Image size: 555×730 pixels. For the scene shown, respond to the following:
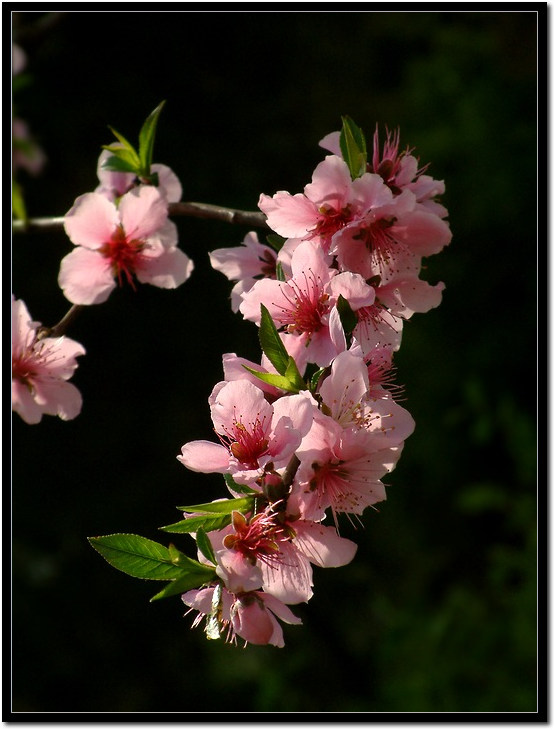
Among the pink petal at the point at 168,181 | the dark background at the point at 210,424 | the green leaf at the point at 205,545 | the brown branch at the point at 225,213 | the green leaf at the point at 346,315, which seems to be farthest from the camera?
the dark background at the point at 210,424

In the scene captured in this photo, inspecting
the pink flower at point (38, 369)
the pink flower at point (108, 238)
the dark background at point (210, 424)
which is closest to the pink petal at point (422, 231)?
the pink flower at point (108, 238)

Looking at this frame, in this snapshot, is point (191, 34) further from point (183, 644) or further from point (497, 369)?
point (183, 644)

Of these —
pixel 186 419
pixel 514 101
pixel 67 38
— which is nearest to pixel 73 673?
pixel 186 419

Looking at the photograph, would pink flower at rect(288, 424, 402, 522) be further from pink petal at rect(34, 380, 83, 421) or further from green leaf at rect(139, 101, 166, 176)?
green leaf at rect(139, 101, 166, 176)

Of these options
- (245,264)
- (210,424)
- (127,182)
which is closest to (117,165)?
(127,182)

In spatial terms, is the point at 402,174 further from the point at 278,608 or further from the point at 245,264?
the point at 278,608

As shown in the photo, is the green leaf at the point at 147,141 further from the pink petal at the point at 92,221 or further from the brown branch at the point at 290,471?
the brown branch at the point at 290,471

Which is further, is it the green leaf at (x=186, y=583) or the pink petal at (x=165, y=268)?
the pink petal at (x=165, y=268)
